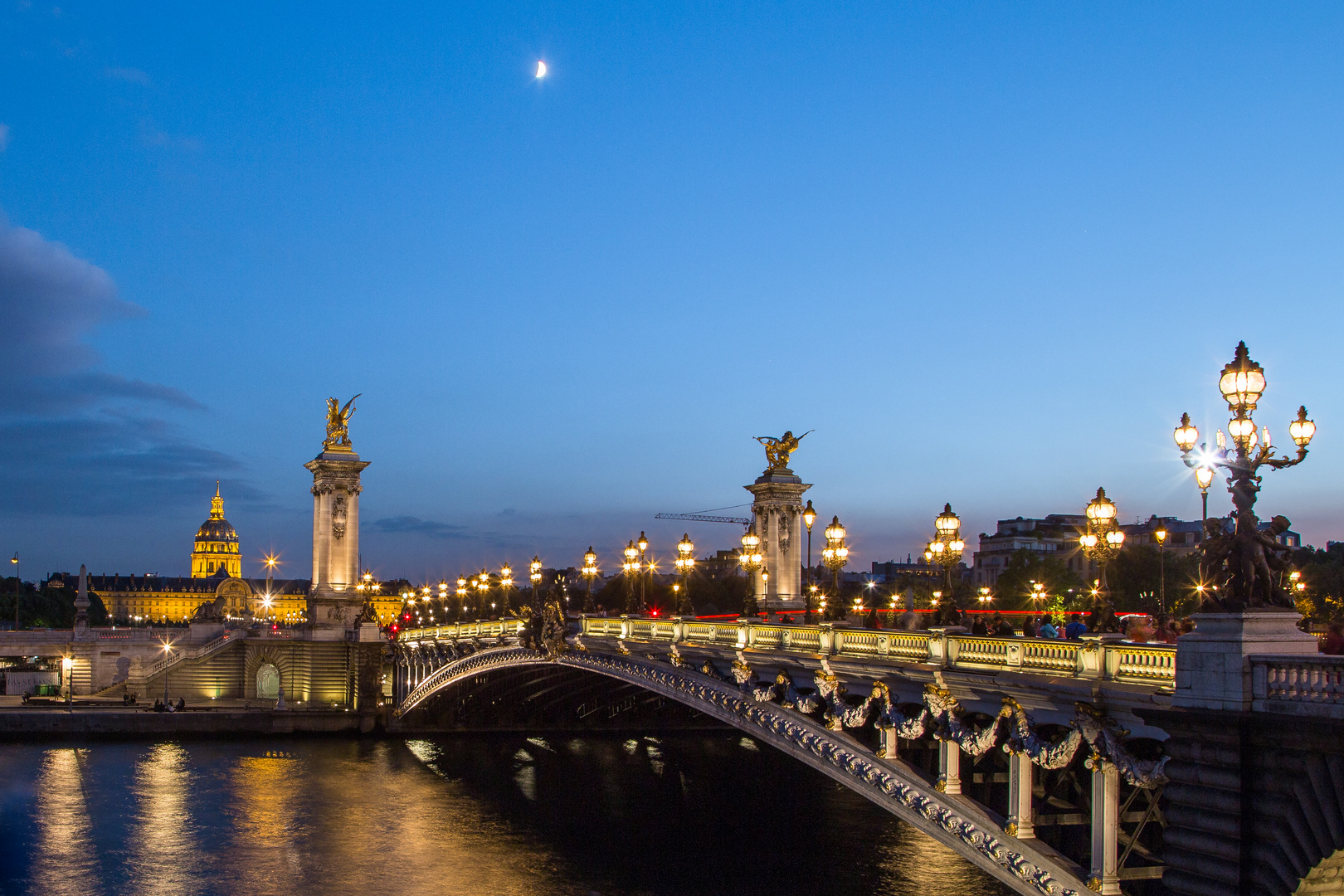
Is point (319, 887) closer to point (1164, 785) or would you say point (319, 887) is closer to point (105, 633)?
point (1164, 785)

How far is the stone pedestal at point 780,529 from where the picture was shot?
5644cm

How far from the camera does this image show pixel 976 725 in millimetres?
20047

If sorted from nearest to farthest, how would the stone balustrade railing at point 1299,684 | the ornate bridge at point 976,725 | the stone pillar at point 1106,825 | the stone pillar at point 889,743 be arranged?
the stone balustrade railing at point 1299,684 < the ornate bridge at point 976,725 < the stone pillar at point 1106,825 < the stone pillar at point 889,743

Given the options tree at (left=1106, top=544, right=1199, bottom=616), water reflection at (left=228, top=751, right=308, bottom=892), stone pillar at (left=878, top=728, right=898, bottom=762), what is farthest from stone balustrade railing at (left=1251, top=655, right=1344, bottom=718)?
tree at (left=1106, top=544, right=1199, bottom=616)

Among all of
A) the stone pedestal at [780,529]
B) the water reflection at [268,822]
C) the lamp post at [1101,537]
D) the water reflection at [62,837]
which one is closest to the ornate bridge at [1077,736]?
the lamp post at [1101,537]

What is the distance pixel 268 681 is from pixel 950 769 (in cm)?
5503

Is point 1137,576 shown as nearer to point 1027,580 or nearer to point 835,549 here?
point 1027,580

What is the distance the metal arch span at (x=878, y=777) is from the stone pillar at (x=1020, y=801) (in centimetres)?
19

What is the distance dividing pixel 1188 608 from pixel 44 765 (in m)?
46.7

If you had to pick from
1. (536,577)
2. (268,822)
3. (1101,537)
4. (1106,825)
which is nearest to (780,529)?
(536,577)

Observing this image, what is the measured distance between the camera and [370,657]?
2544 inches

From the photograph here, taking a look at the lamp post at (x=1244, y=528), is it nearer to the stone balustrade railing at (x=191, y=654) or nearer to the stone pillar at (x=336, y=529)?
the stone balustrade railing at (x=191, y=654)

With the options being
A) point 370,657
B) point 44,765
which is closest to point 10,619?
point 370,657

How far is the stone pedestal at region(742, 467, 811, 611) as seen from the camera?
5644cm
